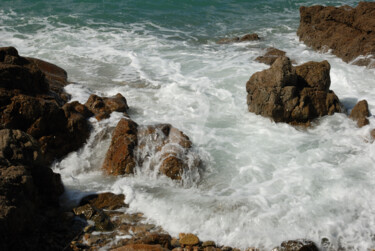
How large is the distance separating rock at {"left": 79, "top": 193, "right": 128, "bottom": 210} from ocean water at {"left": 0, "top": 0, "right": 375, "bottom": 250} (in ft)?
0.57

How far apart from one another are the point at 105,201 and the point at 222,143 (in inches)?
125

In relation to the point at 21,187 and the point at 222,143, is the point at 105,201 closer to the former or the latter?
the point at 21,187

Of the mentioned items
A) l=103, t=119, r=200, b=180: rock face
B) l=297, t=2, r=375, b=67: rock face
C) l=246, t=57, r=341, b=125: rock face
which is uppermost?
l=297, t=2, r=375, b=67: rock face

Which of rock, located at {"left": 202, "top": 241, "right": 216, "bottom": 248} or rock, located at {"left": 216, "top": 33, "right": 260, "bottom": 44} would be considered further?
rock, located at {"left": 216, "top": 33, "right": 260, "bottom": 44}

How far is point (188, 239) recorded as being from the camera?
4.93 m

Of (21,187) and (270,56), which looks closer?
(21,187)

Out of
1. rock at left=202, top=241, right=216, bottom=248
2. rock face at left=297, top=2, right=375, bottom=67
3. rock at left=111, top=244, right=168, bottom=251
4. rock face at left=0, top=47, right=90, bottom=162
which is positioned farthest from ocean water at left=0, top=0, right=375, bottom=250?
rock at left=111, top=244, right=168, bottom=251

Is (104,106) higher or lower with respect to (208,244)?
Answer: higher

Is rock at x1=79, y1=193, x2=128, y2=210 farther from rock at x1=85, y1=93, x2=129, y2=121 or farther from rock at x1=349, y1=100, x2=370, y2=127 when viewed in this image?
rock at x1=349, y1=100, x2=370, y2=127

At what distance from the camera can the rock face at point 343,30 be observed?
505 inches

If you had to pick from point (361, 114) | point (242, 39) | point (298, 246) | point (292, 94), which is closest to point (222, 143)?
point (292, 94)

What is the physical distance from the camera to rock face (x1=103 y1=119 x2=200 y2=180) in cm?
644

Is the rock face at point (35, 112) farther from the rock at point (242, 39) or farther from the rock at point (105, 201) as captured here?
the rock at point (242, 39)

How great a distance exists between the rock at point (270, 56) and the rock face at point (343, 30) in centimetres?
206
